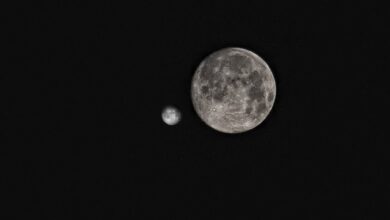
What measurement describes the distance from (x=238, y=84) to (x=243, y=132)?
1.68 metres

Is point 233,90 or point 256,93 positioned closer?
point 233,90

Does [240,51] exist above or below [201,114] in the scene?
above

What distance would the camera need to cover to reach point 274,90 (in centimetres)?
1074

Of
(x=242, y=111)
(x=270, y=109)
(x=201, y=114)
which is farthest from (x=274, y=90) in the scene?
(x=201, y=114)

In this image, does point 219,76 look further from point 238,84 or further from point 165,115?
point 165,115

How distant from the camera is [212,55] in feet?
34.9

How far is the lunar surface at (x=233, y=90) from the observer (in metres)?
9.97

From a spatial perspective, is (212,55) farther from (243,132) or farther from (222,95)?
(243,132)

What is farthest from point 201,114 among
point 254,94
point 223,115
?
point 254,94

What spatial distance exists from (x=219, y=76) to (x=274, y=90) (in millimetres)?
1648

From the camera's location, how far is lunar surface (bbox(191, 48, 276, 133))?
997cm

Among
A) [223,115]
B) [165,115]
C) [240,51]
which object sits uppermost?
[240,51]

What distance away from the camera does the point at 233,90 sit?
9.91 meters

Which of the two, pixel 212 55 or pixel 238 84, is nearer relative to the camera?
pixel 238 84
